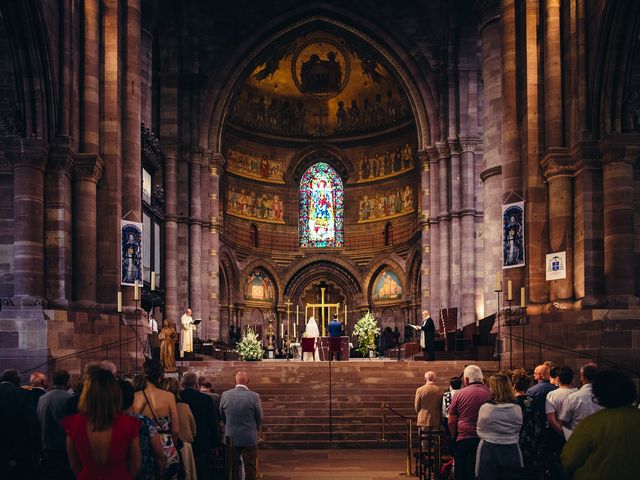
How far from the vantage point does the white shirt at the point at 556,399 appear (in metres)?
10.8

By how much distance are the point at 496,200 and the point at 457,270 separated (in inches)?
425

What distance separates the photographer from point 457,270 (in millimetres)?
42688

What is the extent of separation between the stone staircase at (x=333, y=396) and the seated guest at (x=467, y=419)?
9.28 meters

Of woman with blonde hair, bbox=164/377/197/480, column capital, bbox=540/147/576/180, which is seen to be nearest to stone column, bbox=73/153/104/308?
column capital, bbox=540/147/576/180

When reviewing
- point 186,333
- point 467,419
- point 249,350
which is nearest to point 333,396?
point 186,333

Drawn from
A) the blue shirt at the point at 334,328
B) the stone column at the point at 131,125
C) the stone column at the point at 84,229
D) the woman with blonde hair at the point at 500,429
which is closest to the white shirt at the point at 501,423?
the woman with blonde hair at the point at 500,429

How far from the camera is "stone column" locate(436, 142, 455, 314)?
143 ft

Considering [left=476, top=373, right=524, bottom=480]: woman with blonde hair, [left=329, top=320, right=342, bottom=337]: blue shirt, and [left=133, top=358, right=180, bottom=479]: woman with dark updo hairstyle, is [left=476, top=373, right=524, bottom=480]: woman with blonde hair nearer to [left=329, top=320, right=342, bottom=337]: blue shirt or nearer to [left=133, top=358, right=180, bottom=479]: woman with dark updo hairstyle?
[left=133, top=358, right=180, bottom=479]: woman with dark updo hairstyle

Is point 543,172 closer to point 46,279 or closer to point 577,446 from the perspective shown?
point 46,279

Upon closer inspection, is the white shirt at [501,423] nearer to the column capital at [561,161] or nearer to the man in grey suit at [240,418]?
the man in grey suit at [240,418]

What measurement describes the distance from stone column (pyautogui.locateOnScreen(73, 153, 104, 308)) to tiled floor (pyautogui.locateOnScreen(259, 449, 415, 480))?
21.6 ft

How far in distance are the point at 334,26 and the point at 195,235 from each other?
40.4 ft

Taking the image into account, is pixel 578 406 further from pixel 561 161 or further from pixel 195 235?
pixel 195 235

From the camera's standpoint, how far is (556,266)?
76.7 ft
